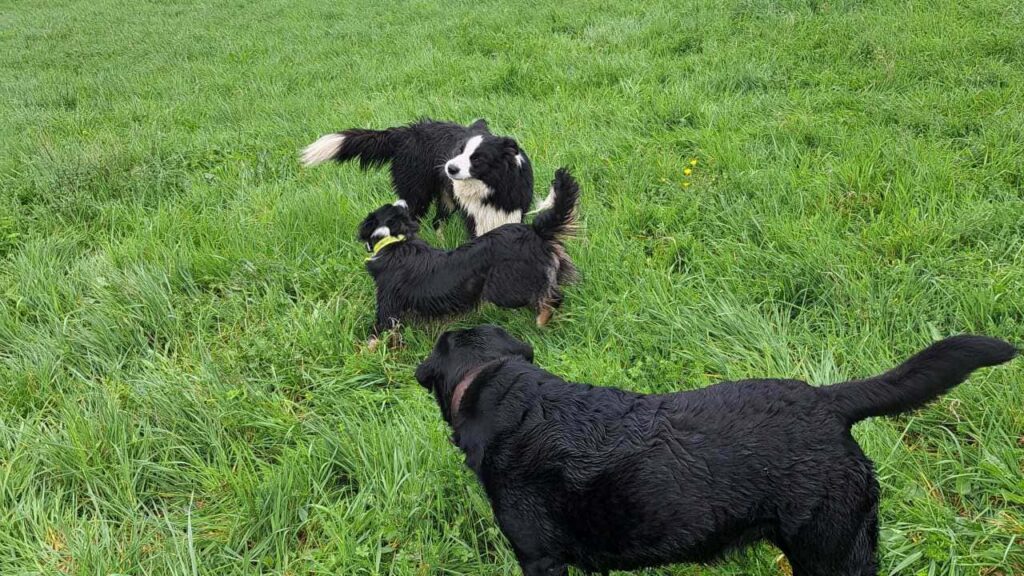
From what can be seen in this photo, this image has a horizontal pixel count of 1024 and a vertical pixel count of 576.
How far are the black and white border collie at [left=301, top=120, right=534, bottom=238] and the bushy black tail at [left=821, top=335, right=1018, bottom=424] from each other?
2.41m

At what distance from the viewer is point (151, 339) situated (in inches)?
118

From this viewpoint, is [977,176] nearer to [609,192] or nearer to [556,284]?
[609,192]

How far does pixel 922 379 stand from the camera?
4.79ft

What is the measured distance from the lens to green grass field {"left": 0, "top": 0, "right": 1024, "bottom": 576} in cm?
197

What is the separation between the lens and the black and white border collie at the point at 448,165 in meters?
3.63

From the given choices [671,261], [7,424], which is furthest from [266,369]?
[671,261]

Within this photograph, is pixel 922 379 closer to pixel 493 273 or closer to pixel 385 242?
pixel 493 273

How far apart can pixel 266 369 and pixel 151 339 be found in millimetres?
727

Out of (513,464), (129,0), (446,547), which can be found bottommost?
(446,547)

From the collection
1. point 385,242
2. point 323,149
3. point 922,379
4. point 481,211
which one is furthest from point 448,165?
point 922,379

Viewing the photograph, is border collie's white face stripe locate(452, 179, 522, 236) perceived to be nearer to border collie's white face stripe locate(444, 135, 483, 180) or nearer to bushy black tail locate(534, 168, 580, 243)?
border collie's white face stripe locate(444, 135, 483, 180)

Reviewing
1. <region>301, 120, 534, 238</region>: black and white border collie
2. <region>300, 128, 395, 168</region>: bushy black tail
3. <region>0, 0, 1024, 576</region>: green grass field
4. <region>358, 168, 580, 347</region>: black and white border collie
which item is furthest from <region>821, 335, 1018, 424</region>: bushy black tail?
<region>300, 128, 395, 168</region>: bushy black tail

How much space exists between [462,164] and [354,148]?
88cm

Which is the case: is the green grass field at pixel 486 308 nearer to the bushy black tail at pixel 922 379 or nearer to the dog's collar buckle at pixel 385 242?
the dog's collar buckle at pixel 385 242
